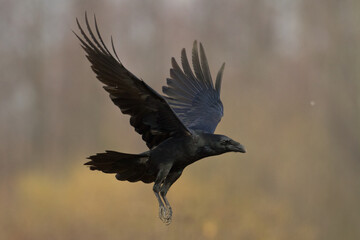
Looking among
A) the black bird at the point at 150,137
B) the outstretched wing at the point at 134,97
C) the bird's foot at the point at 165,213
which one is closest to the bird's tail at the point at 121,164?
the black bird at the point at 150,137

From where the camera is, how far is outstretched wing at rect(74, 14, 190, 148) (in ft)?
10.2

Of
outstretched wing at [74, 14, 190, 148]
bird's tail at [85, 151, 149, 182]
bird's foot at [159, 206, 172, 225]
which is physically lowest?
bird's foot at [159, 206, 172, 225]

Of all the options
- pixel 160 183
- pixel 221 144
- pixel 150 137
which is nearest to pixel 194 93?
pixel 150 137

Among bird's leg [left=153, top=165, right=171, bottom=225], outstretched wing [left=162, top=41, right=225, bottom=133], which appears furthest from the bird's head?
outstretched wing [left=162, top=41, right=225, bottom=133]

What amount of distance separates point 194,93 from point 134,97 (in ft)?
3.73

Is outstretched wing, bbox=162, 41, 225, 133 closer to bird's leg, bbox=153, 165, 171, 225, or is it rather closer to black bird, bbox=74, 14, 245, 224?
black bird, bbox=74, 14, 245, 224

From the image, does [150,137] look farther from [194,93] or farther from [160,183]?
[194,93]

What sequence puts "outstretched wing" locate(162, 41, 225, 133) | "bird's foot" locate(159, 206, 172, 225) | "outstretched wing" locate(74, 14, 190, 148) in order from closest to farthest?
1. "outstretched wing" locate(74, 14, 190, 148)
2. "bird's foot" locate(159, 206, 172, 225)
3. "outstretched wing" locate(162, 41, 225, 133)

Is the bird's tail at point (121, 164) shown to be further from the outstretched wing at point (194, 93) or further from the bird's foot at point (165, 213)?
the outstretched wing at point (194, 93)

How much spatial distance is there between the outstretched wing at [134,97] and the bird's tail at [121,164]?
0.14 metres

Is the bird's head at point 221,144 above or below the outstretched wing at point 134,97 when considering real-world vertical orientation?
below

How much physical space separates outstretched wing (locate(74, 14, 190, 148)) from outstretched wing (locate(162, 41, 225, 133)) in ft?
2.02

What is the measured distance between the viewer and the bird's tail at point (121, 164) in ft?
11.0

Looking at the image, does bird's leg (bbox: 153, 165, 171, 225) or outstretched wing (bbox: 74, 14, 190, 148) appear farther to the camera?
bird's leg (bbox: 153, 165, 171, 225)
